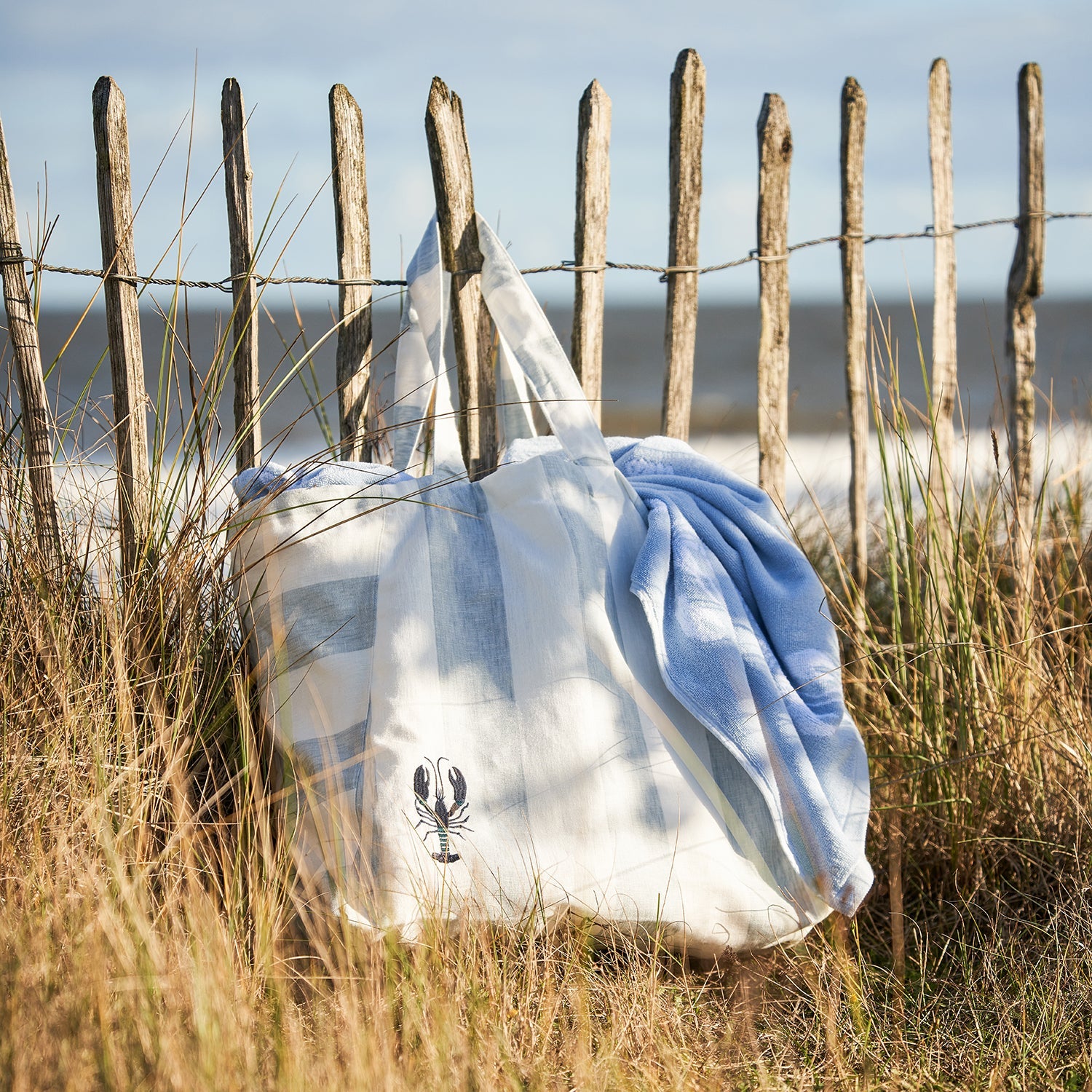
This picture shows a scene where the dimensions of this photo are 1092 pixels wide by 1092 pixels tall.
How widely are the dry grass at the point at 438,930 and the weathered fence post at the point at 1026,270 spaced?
1.03m

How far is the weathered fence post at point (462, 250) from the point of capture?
2.37 meters

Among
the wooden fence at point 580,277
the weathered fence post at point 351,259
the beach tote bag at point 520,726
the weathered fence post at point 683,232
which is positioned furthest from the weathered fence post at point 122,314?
the weathered fence post at point 683,232

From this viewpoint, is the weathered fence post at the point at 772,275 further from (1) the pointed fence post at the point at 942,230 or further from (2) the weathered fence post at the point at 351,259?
(2) the weathered fence post at the point at 351,259

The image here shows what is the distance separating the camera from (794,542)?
2211mm

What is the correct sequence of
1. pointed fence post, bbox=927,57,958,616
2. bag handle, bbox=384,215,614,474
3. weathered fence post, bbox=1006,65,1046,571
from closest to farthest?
bag handle, bbox=384,215,614,474
pointed fence post, bbox=927,57,958,616
weathered fence post, bbox=1006,65,1046,571

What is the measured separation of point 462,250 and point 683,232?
67 cm

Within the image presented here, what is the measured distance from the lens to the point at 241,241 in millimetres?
2252

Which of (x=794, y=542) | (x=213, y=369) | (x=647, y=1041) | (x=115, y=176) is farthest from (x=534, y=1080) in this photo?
(x=115, y=176)

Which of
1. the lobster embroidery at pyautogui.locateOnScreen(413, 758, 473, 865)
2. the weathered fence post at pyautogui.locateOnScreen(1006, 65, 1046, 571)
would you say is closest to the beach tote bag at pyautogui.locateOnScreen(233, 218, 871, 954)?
the lobster embroidery at pyautogui.locateOnScreen(413, 758, 473, 865)

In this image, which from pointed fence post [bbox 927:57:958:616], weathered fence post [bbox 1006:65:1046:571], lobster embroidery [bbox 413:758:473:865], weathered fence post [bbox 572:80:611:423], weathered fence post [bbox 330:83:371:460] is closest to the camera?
lobster embroidery [bbox 413:758:473:865]

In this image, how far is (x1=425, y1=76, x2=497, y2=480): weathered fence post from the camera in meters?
2.37

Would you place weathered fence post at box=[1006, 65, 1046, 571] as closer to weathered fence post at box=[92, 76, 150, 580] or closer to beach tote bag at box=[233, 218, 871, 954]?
beach tote bag at box=[233, 218, 871, 954]

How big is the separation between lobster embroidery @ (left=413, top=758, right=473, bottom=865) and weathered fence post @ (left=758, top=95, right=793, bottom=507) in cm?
135

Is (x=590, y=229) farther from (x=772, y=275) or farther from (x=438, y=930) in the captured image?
(x=438, y=930)
